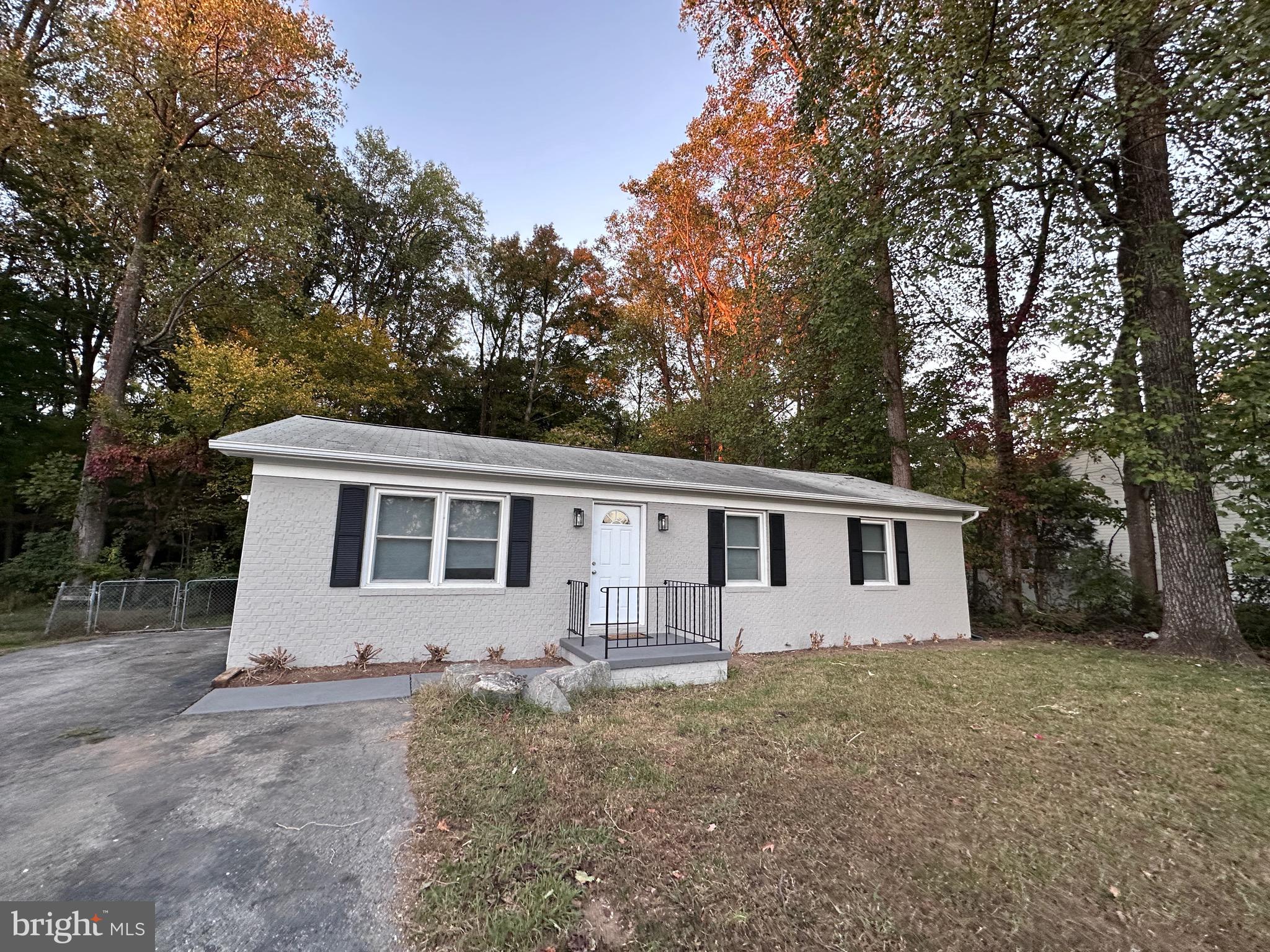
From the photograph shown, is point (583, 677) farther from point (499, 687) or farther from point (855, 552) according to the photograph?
point (855, 552)

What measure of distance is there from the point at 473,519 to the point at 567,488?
132cm

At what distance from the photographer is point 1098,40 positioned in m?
6.11

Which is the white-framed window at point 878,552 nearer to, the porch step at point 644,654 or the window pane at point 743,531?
the window pane at point 743,531

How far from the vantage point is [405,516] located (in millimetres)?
6109

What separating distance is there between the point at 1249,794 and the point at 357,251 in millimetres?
22168

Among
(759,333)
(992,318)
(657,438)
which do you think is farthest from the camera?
(657,438)

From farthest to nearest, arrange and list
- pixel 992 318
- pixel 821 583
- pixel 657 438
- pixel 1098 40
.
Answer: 1. pixel 657 438
2. pixel 992 318
3. pixel 821 583
4. pixel 1098 40

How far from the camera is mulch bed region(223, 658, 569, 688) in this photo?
510cm

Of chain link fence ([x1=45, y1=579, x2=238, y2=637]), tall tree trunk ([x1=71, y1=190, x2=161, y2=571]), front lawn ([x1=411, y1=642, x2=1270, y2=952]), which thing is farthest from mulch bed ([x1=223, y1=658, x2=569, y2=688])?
tall tree trunk ([x1=71, y1=190, x2=161, y2=571])

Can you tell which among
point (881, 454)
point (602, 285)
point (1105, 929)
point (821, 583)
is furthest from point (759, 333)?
point (1105, 929)

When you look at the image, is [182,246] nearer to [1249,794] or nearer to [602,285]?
[602,285]

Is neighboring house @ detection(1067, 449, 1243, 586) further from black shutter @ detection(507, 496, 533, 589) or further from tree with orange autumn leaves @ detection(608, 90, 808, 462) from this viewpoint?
black shutter @ detection(507, 496, 533, 589)

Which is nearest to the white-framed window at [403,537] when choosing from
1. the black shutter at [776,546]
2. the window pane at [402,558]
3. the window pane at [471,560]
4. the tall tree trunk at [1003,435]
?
the window pane at [402,558]

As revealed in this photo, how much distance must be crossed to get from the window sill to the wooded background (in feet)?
25.1
